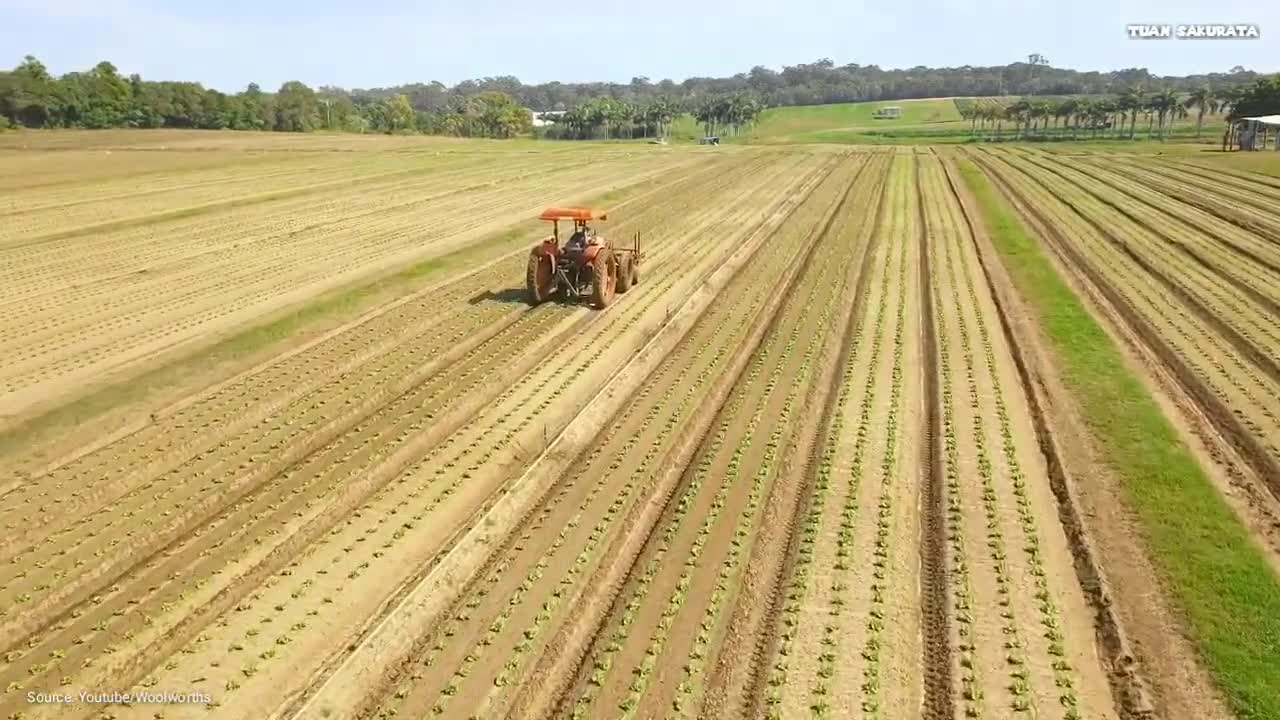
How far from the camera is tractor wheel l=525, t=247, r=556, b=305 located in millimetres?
16594

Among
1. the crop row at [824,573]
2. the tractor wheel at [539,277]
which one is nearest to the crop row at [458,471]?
the tractor wheel at [539,277]

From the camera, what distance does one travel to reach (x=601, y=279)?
53.9 feet

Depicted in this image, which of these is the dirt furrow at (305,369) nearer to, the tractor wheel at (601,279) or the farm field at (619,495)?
the farm field at (619,495)

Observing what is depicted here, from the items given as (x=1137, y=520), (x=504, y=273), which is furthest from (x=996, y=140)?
(x=1137, y=520)

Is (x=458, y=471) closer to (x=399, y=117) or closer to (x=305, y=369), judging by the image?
(x=305, y=369)

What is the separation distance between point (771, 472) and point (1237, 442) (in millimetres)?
5856

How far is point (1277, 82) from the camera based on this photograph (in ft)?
241

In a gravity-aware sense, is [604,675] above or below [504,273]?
below

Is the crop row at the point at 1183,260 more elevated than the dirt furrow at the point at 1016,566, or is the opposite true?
the crop row at the point at 1183,260

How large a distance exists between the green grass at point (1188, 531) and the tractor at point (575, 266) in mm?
7841

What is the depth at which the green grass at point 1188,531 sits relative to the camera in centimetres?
660

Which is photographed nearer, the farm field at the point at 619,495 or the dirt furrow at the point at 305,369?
the farm field at the point at 619,495

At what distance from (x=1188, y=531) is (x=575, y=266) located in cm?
1091

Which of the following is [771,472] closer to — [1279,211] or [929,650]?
[929,650]
